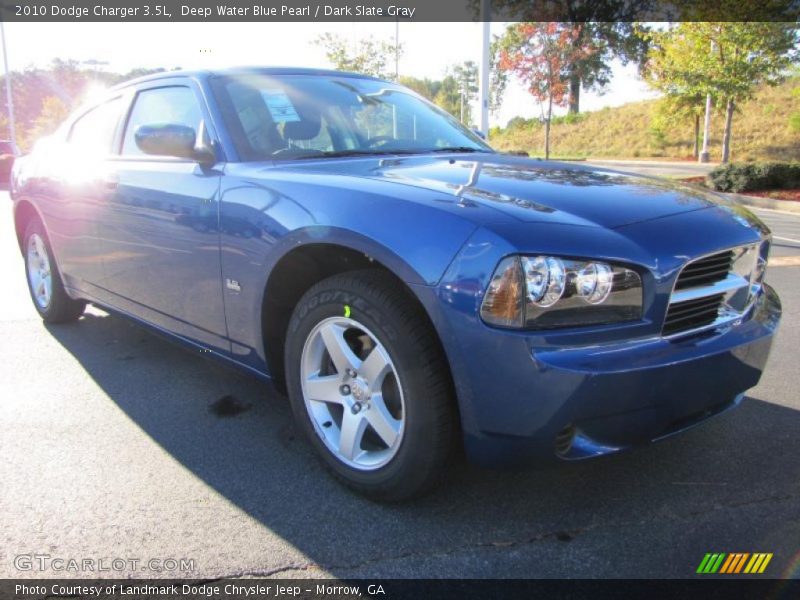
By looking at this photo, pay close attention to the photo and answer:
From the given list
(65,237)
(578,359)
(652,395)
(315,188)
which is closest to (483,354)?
(578,359)

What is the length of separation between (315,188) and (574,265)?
1.05m

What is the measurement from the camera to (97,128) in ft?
13.8

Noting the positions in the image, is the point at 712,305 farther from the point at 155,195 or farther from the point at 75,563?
the point at 155,195

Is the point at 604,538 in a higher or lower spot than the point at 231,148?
lower

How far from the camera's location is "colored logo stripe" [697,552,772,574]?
2.07 metres

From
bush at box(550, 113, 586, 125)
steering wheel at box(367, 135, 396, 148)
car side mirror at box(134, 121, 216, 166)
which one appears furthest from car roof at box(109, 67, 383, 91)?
bush at box(550, 113, 586, 125)

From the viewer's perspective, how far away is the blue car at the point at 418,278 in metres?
1.99

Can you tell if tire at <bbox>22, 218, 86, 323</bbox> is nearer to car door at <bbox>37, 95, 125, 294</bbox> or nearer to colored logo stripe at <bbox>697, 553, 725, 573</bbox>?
car door at <bbox>37, 95, 125, 294</bbox>

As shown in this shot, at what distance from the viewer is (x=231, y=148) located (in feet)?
9.73

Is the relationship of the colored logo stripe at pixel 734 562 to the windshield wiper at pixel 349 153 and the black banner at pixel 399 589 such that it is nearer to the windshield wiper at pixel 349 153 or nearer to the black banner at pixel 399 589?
the black banner at pixel 399 589

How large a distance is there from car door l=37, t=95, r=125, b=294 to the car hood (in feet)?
5.50

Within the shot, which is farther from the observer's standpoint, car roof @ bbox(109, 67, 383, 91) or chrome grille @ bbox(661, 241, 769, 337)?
car roof @ bbox(109, 67, 383, 91)

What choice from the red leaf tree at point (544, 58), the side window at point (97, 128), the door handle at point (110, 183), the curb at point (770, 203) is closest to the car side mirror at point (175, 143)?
the door handle at point (110, 183)

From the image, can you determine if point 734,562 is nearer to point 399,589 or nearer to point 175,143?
point 399,589
